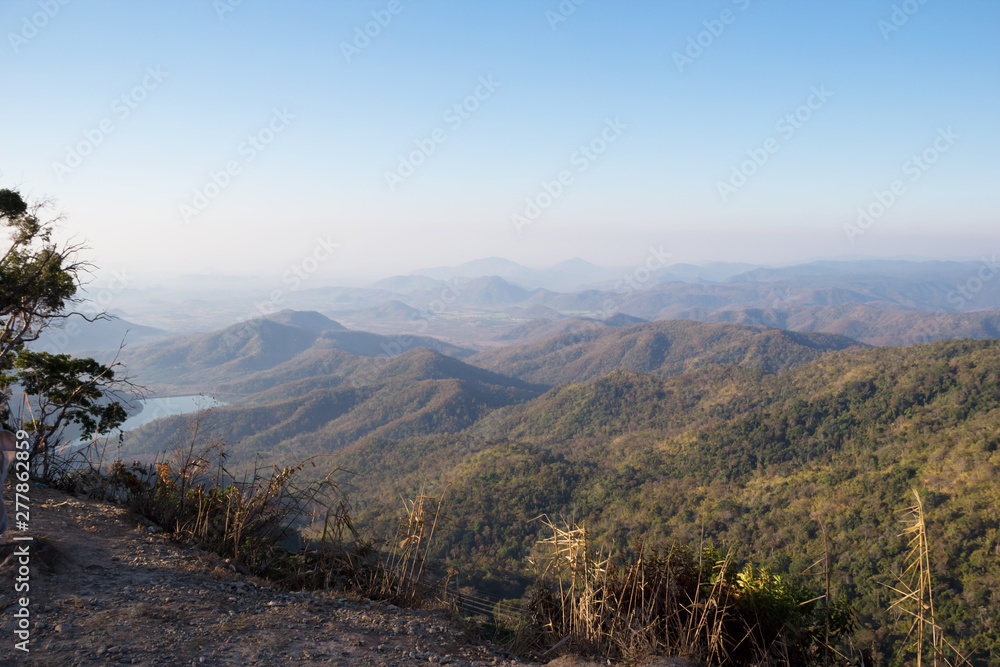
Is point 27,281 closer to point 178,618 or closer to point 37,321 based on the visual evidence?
point 37,321

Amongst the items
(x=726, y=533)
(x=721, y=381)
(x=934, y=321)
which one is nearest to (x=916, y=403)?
(x=726, y=533)

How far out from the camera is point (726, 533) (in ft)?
95.9

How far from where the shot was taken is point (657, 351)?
14438 centimetres

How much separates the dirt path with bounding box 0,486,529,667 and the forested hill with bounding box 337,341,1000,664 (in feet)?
31.4

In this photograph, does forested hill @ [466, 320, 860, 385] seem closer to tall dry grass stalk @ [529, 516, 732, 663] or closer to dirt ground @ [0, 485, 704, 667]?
tall dry grass stalk @ [529, 516, 732, 663]

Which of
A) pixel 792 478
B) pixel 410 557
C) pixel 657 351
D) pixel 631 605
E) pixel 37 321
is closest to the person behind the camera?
pixel 631 605

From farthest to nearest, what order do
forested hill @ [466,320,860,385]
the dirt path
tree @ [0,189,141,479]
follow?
1. forested hill @ [466,320,860,385]
2. tree @ [0,189,141,479]
3. the dirt path

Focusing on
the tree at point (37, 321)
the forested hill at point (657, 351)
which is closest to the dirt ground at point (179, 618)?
the tree at point (37, 321)

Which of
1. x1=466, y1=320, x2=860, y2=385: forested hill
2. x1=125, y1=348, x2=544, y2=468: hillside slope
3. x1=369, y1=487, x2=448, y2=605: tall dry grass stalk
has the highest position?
x1=369, y1=487, x2=448, y2=605: tall dry grass stalk

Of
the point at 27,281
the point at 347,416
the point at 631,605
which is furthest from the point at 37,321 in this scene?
the point at 347,416

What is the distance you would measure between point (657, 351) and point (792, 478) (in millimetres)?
112753

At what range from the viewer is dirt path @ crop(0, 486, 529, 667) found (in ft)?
10.8

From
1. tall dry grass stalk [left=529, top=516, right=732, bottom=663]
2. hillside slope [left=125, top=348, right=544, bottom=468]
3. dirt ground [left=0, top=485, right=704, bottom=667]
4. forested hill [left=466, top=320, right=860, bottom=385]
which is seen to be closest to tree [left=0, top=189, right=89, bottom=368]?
dirt ground [left=0, top=485, right=704, bottom=667]

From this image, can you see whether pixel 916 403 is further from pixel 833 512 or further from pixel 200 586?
pixel 200 586
